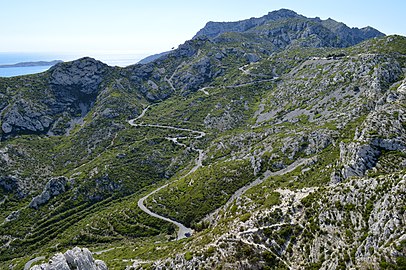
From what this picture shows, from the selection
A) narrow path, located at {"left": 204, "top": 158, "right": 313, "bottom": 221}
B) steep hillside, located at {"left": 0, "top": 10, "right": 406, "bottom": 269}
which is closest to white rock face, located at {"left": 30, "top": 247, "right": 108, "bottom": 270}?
steep hillside, located at {"left": 0, "top": 10, "right": 406, "bottom": 269}

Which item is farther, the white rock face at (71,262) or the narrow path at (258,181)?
the narrow path at (258,181)

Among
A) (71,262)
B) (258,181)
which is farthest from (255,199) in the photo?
(71,262)

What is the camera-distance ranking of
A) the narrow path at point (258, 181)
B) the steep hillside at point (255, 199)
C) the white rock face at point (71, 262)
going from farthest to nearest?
the narrow path at point (258, 181) < the white rock face at point (71, 262) < the steep hillside at point (255, 199)

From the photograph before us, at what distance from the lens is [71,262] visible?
62062 mm

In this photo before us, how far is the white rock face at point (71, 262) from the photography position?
59041 millimetres

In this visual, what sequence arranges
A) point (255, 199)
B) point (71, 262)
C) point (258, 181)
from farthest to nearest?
point (258, 181)
point (255, 199)
point (71, 262)

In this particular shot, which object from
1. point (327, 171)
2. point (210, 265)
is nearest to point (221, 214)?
point (327, 171)

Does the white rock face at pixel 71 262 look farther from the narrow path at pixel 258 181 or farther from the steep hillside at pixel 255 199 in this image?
the narrow path at pixel 258 181

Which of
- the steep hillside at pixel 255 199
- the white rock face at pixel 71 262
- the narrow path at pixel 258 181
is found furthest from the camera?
the narrow path at pixel 258 181

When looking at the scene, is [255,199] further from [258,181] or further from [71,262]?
[71,262]

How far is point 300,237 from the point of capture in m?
53.8

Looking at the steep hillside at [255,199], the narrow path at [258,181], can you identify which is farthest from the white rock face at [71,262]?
the narrow path at [258,181]

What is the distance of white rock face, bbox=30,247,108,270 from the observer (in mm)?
59041

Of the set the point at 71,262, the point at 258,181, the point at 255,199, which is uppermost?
the point at 71,262
